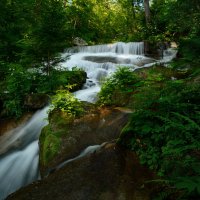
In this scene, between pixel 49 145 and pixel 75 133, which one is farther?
pixel 75 133

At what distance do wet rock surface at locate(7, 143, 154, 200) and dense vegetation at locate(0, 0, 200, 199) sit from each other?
24 cm

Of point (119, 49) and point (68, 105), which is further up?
point (119, 49)

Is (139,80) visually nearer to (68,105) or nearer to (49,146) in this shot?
(68,105)

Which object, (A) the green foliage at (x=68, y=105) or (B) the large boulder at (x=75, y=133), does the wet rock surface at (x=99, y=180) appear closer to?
(B) the large boulder at (x=75, y=133)

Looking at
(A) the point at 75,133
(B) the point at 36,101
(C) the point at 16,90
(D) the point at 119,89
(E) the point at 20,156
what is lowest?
(E) the point at 20,156

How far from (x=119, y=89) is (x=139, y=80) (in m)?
0.84

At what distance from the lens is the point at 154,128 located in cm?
440

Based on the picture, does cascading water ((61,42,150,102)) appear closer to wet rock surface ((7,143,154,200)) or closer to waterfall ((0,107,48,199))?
waterfall ((0,107,48,199))

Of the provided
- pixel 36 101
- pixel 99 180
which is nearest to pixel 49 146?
pixel 99 180

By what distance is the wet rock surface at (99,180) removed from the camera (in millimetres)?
4035

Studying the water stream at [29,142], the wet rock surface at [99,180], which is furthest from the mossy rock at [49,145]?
the wet rock surface at [99,180]

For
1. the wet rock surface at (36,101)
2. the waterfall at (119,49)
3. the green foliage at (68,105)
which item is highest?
the waterfall at (119,49)

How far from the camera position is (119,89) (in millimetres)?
8062

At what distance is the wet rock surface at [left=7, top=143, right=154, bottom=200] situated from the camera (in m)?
4.04
